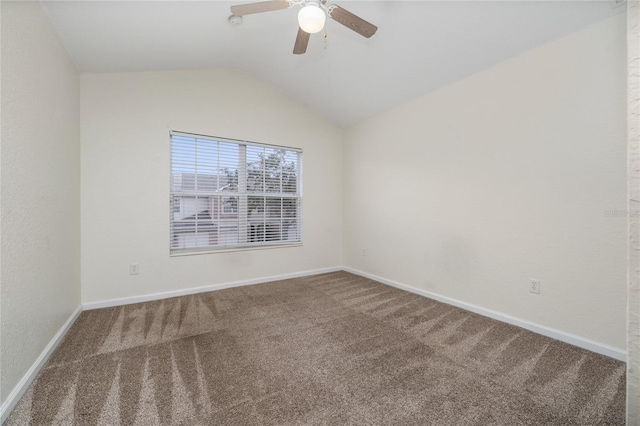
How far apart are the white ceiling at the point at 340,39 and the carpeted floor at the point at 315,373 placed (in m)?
2.47

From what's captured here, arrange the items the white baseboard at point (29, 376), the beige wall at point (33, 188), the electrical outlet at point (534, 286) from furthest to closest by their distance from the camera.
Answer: the electrical outlet at point (534, 286) → the beige wall at point (33, 188) → the white baseboard at point (29, 376)

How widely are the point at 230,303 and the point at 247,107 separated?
2577 mm

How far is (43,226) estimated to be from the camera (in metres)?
1.84

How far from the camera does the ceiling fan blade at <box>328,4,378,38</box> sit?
65.9 inches

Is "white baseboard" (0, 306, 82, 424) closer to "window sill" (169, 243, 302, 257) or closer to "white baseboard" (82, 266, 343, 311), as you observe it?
"white baseboard" (82, 266, 343, 311)

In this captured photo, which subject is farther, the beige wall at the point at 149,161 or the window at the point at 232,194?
the window at the point at 232,194

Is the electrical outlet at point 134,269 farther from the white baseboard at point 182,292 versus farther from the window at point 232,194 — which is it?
the window at point 232,194

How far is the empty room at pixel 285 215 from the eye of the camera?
1458 millimetres

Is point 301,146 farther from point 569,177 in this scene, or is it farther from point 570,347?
point 570,347

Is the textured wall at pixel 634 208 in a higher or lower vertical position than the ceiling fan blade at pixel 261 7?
lower

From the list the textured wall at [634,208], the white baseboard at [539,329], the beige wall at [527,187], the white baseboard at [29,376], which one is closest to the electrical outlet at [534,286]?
the beige wall at [527,187]

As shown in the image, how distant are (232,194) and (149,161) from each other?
102 cm

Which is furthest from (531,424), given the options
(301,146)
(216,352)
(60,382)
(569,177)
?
(301,146)

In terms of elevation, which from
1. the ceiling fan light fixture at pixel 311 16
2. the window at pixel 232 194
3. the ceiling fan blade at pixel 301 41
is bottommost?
the window at pixel 232 194
